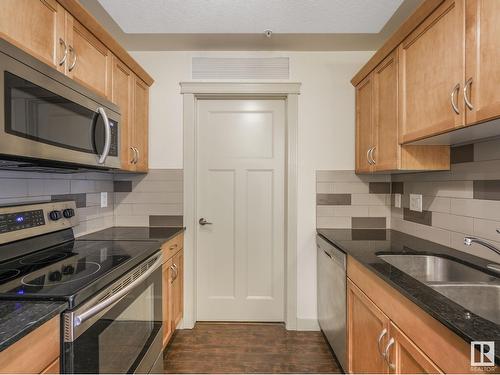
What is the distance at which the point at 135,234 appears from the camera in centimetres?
212

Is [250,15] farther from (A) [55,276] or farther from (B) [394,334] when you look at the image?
(B) [394,334]

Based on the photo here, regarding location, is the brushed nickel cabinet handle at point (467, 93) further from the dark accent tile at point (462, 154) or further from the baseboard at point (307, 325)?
the baseboard at point (307, 325)

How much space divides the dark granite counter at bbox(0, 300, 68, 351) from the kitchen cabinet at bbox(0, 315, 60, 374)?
3cm

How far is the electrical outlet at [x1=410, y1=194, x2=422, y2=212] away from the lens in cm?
204

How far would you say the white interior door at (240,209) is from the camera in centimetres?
257

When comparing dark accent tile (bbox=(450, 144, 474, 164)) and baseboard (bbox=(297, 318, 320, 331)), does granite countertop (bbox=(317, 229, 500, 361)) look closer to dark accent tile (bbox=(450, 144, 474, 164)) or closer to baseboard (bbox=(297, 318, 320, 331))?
dark accent tile (bbox=(450, 144, 474, 164))

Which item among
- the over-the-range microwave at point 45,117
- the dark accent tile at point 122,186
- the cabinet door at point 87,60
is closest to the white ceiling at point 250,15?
the cabinet door at point 87,60

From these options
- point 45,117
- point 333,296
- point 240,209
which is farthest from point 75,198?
point 333,296

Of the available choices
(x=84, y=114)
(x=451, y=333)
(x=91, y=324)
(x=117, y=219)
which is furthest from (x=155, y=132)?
(x=451, y=333)

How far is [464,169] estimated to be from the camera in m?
1.62

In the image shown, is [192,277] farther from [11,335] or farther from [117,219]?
[11,335]

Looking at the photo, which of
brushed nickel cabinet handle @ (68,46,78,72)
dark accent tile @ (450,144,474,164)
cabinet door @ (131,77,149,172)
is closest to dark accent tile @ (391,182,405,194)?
dark accent tile @ (450,144,474,164)

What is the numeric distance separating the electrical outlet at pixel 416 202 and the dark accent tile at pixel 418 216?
31 millimetres

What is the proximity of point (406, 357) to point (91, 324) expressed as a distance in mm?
1180
